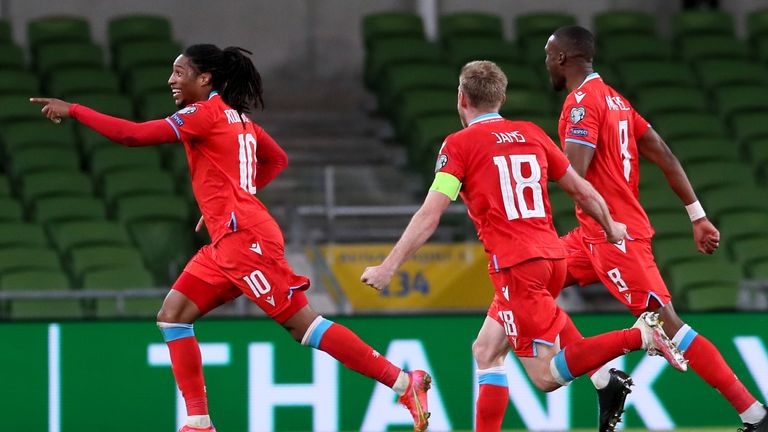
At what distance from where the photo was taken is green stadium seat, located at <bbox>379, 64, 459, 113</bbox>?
13.5 m

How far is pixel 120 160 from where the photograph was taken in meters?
11.9

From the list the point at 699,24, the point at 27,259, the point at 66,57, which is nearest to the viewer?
the point at 27,259

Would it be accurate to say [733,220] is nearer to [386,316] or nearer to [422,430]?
[386,316]

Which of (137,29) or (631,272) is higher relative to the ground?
(137,29)

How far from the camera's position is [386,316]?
27.7 feet

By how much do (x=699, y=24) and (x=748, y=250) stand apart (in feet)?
14.1

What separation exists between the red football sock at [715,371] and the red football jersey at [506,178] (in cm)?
92

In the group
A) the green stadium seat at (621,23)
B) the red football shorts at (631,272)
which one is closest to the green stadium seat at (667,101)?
the green stadium seat at (621,23)

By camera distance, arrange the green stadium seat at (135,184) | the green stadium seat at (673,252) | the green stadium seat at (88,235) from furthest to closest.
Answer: the green stadium seat at (135,184) < the green stadium seat at (673,252) < the green stadium seat at (88,235)

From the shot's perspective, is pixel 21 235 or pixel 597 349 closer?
pixel 597 349

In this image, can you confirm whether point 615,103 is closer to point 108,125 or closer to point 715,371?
point 715,371

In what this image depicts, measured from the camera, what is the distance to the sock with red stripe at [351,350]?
636cm

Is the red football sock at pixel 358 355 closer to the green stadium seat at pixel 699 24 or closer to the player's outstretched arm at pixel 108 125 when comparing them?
the player's outstretched arm at pixel 108 125

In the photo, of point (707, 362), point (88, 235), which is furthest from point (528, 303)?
point (88, 235)
